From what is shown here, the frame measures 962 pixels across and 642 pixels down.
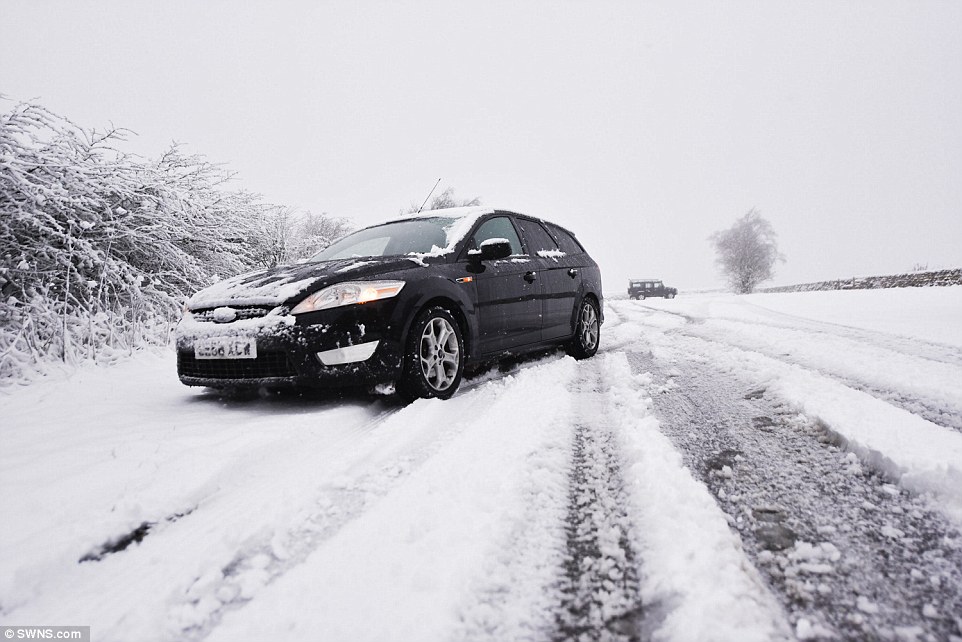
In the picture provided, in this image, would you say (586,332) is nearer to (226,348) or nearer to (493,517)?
(226,348)

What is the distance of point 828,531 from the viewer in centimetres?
147

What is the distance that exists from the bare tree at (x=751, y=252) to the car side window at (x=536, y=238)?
52.9 metres

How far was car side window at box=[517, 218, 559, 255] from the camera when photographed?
191 inches

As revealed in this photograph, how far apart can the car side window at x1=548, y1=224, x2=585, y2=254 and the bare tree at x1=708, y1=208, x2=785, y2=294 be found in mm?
52019

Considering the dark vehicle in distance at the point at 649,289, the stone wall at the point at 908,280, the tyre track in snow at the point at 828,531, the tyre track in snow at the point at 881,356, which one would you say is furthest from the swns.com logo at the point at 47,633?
the dark vehicle in distance at the point at 649,289

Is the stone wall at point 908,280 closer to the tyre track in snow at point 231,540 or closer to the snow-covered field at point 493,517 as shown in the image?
the snow-covered field at point 493,517

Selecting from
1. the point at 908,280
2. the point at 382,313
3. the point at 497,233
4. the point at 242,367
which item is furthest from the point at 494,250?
the point at 908,280

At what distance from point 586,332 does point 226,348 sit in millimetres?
3869

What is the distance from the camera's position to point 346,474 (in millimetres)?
2029

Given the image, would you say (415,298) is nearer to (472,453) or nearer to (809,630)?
(472,453)

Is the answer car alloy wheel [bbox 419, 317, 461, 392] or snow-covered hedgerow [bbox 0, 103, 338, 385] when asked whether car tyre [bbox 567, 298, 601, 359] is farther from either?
snow-covered hedgerow [bbox 0, 103, 338, 385]

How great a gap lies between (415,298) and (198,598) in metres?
2.19

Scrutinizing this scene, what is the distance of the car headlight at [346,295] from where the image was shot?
292cm

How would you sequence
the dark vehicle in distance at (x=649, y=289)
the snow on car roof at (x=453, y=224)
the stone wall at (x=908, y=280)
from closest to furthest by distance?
the snow on car roof at (x=453, y=224) < the stone wall at (x=908, y=280) < the dark vehicle in distance at (x=649, y=289)
